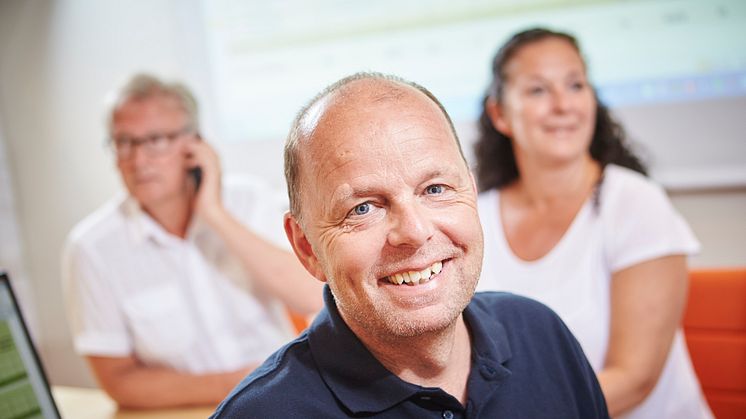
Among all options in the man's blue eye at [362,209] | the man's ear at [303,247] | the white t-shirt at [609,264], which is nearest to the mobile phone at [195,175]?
the white t-shirt at [609,264]

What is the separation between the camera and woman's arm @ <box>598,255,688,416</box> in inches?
58.4

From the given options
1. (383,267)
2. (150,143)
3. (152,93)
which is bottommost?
(383,267)

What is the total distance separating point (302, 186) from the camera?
948 mm

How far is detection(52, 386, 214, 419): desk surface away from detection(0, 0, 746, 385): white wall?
1.19 metres

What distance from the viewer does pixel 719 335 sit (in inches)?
69.9

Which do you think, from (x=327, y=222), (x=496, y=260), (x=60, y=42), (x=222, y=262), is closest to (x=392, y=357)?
(x=327, y=222)

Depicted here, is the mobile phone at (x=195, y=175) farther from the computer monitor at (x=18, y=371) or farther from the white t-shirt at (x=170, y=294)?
the computer monitor at (x=18, y=371)

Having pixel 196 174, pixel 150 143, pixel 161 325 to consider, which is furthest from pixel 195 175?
pixel 161 325

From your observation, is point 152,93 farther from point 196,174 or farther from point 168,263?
point 168,263

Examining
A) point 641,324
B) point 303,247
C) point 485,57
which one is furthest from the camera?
point 485,57

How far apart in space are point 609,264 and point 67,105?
8.65ft

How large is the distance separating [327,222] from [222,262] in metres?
1.21

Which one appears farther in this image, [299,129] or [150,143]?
[150,143]

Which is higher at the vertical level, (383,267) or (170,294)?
(383,267)
